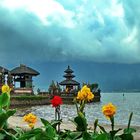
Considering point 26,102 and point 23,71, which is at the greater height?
point 23,71

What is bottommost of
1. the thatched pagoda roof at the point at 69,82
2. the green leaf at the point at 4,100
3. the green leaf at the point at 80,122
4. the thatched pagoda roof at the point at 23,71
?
the green leaf at the point at 80,122

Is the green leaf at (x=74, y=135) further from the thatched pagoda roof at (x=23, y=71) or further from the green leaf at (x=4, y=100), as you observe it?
the thatched pagoda roof at (x=23, y=71)

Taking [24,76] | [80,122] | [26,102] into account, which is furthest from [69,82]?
[80,122]

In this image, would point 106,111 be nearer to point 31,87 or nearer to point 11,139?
point 11,139

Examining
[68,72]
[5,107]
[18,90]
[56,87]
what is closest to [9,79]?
[18,90]

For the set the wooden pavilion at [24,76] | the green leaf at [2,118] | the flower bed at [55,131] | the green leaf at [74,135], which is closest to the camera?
the flower bed at [55,131]

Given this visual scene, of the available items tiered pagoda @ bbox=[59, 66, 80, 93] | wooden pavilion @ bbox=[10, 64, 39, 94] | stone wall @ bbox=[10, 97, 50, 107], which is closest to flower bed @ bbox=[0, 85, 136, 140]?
stone wall @ bbox=[10, 97, 50, 107]

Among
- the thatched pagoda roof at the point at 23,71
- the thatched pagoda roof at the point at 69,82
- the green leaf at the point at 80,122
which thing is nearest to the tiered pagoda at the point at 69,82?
the thatched pagoda roof at the point at 69,82

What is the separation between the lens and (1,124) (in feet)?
12.1

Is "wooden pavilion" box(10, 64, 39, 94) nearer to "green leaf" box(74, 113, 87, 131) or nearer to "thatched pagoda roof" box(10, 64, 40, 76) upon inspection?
"thatched pagoda roof" box(10, 64, 40, 76)

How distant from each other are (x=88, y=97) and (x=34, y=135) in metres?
0.87

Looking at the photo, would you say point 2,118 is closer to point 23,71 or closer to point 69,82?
point 23,71

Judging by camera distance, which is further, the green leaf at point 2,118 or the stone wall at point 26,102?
the stone wall at point 26,102

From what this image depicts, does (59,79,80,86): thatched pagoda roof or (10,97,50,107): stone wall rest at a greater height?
(59,79,80,86): thatched pagoda roof
